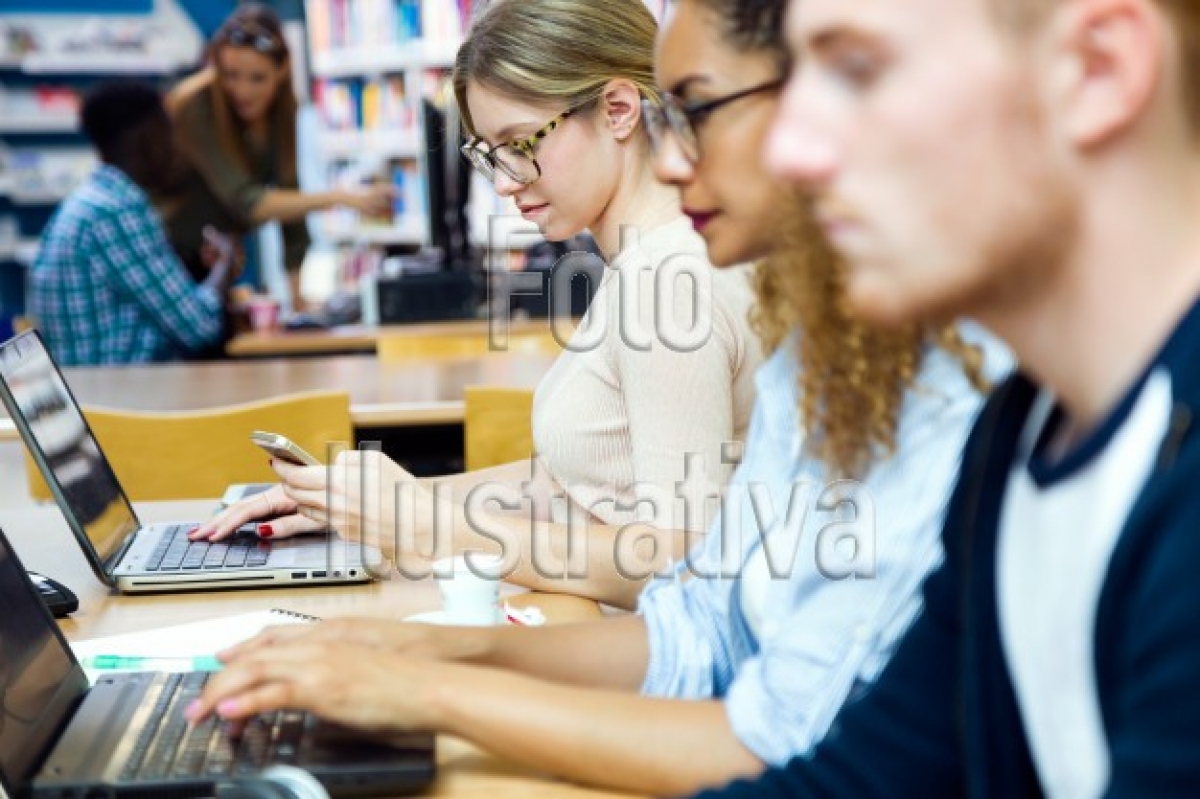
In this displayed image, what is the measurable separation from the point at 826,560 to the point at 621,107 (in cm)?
96

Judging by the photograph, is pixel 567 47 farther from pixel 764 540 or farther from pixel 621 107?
pixel 764 540

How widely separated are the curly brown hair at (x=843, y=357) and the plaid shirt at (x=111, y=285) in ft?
9.89

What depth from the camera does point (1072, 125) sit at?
66cm

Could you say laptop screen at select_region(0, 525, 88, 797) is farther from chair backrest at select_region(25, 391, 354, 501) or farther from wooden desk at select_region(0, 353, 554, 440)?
wooden desk at select_region(0, 353, 554, 440)

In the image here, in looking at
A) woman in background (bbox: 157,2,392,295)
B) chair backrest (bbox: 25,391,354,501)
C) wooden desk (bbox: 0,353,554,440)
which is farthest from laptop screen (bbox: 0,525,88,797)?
woman in background (bbox: 157,2,392,295)

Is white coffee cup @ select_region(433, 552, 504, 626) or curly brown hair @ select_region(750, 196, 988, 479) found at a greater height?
curly brown hair @ select_region(750, 196, 988, 479)

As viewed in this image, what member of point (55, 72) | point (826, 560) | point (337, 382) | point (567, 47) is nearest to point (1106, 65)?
point (826, 560)

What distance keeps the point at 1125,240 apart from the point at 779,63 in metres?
0.50

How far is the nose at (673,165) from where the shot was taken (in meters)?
1.19

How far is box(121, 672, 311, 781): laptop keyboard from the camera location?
106 centimetres

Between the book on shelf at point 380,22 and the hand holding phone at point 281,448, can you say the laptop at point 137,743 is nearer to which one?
the hand holding phone at point 281,448

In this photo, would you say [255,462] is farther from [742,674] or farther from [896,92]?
[896,92]

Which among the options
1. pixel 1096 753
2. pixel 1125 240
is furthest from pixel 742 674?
pixel 1125 240

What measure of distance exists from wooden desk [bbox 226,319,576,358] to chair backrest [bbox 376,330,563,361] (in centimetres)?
14
